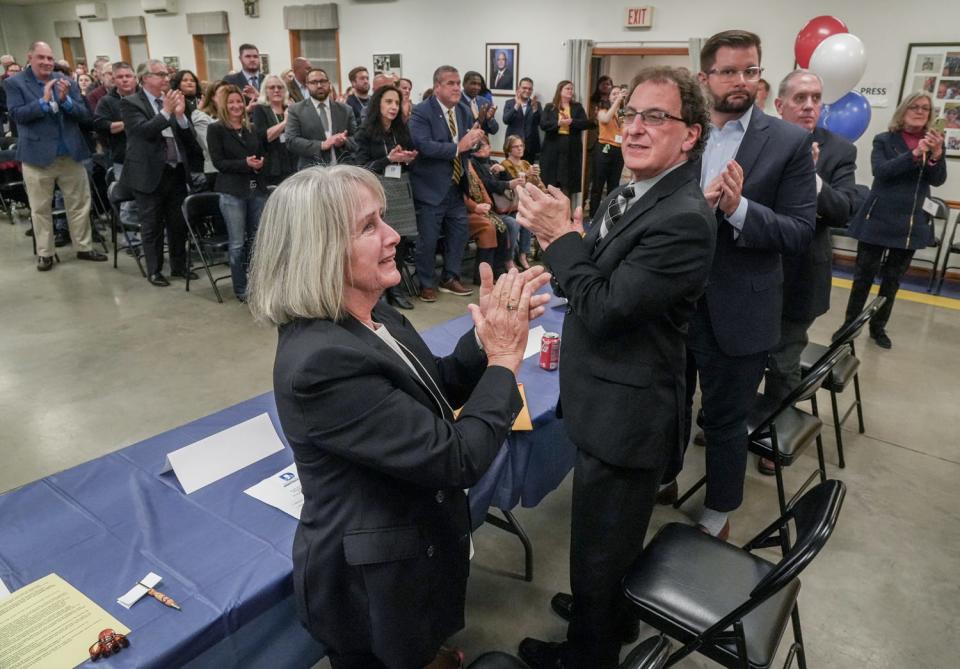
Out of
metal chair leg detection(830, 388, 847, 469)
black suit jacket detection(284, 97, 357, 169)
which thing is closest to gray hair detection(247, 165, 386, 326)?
metal chair leg detection(830, 388, 847, 469)

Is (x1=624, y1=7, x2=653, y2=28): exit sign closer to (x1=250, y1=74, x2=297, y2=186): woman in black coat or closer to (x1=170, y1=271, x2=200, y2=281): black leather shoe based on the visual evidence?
(x1=250, y1=74, x2=297, y2=186): woman in black coat

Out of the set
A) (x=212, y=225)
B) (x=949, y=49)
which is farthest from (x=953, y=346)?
(x=212, y=225)

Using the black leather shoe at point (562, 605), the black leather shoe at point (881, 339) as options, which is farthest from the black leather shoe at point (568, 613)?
the black leather shoe at point (881, 339)

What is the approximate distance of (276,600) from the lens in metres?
1.40

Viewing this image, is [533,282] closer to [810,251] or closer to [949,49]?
[810,251]

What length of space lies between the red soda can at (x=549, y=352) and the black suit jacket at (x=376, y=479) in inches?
43.3

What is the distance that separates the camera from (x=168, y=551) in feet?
4.74

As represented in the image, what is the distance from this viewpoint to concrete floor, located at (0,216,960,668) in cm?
223

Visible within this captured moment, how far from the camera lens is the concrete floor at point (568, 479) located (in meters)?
2.23

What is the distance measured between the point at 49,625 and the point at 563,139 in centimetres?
787

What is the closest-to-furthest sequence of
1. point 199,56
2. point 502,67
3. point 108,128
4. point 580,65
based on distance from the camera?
point 108,128
point 580,65
point 502,67
point 199,56

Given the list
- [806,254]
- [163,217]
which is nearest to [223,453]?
[806,254]

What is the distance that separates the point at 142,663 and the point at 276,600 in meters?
0.30

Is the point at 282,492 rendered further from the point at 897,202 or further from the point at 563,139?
the point at 563,139
